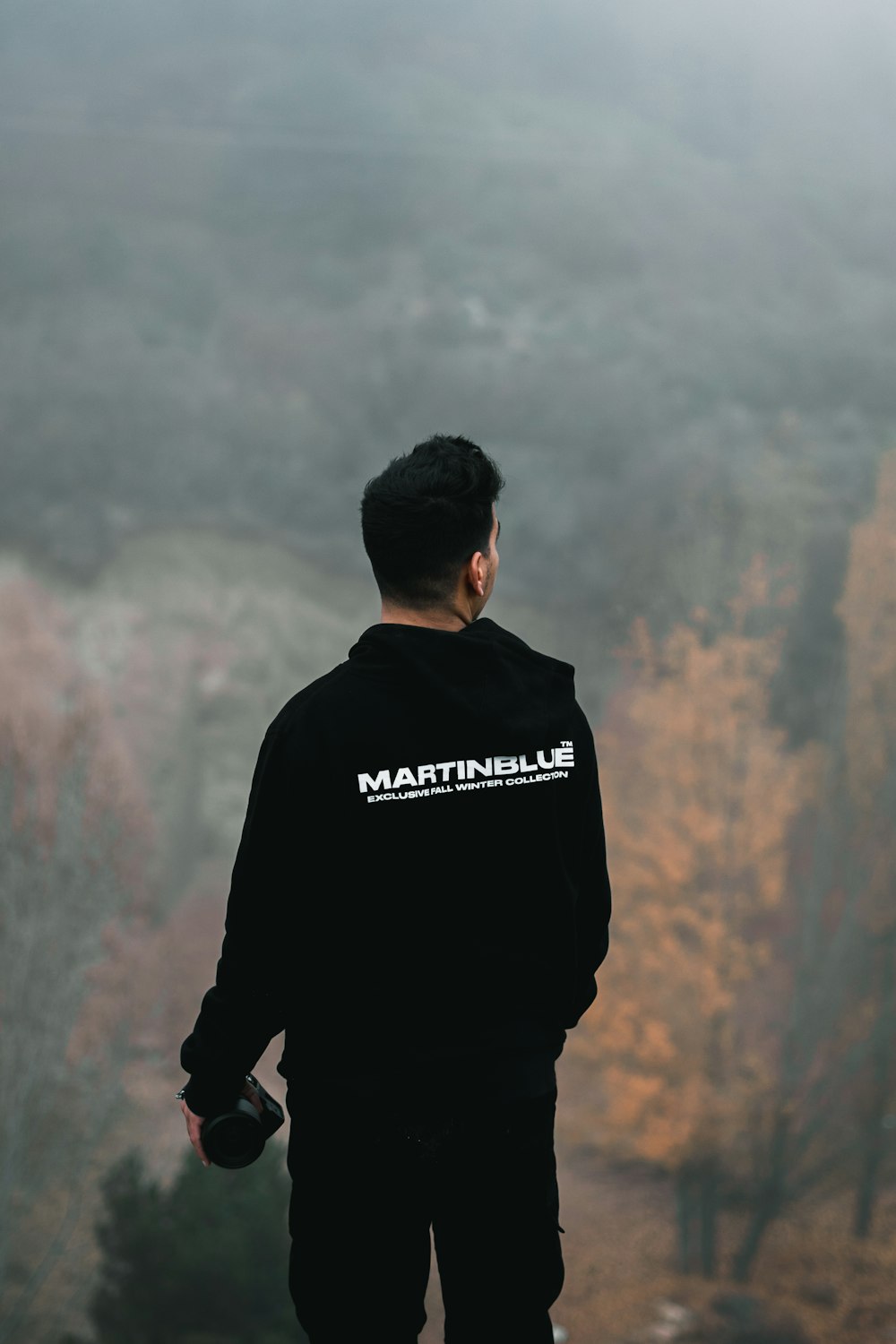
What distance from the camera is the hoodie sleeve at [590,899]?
1345mm

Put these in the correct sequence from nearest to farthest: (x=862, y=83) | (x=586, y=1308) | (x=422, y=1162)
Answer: (x=422, y=1162) → (x=586, y=1308) → (x=862, y=83)

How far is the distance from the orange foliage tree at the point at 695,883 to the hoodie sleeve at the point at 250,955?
1963mm

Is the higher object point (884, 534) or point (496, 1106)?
point (884, 534)

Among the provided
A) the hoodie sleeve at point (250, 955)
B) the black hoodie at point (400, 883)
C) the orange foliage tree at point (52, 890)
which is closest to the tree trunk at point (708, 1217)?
the orange foliage tree at point (52, 890)

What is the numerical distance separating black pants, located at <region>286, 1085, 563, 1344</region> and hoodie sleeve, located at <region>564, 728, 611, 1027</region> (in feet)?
0.50

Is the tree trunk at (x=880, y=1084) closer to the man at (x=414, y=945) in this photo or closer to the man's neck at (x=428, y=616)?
the man at (x=414, y=945)

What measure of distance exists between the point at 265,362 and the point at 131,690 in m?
0.94

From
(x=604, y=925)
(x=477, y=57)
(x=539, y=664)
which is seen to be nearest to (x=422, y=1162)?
(x=604, y=925)

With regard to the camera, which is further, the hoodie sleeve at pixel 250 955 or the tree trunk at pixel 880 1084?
the tree trunk at pixel 880 1084

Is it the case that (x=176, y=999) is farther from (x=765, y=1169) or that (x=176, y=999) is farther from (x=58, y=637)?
(x=765, y=1169)

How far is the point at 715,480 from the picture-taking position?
314 centimetres

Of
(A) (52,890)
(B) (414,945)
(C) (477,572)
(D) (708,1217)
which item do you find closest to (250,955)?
(B) (414,945)

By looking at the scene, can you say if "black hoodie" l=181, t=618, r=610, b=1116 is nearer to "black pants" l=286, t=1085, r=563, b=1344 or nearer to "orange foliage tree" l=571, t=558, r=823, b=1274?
"black pants" l=286, t=1085, r=563, b=1344

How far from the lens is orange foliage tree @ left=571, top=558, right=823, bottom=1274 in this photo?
3043mm
